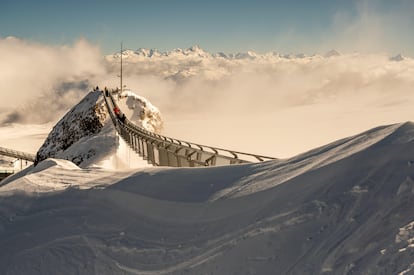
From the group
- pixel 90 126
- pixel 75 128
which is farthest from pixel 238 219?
pixel 75 128

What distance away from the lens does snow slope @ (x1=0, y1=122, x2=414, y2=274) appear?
4727 millimetres

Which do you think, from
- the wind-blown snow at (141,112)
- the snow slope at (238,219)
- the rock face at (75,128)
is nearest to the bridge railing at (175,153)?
the snow slope at (238,219)

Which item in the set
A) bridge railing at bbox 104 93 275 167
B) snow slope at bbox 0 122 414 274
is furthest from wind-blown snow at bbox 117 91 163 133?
snow slope at bbox 0 122 414 274

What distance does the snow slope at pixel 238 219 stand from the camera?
4.73 meters

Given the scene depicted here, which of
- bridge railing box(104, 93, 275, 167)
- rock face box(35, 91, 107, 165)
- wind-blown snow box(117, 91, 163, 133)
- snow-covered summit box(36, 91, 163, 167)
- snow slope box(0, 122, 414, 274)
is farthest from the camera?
wind-blown snow box(117, 91, 163, 133)

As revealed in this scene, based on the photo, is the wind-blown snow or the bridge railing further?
the wind-blown snow

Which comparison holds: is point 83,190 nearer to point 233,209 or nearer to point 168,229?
point 168,229

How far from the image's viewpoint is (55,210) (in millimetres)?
7695

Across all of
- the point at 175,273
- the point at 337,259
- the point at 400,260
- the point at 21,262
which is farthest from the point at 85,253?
the point at 400,260

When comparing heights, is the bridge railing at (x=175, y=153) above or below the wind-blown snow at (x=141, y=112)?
below

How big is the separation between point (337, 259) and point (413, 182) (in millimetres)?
1324

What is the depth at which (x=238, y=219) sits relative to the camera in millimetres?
5953

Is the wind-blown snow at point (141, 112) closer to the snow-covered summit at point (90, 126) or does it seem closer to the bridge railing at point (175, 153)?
the snow-covered summit at point (90, 126)

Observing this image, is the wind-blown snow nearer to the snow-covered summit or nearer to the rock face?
the snow-covered summit
